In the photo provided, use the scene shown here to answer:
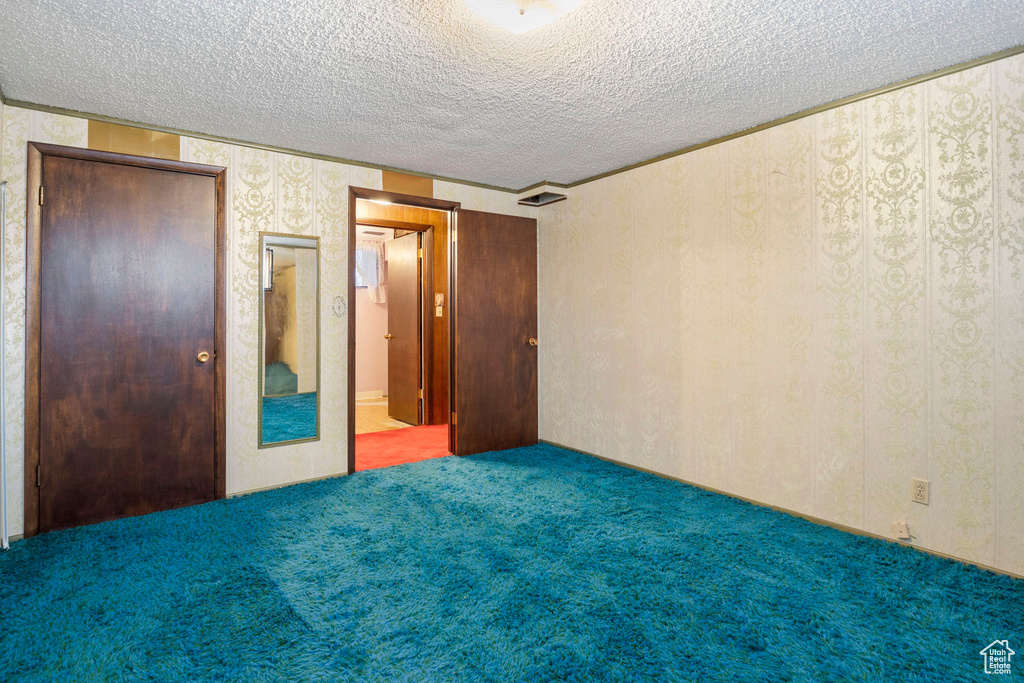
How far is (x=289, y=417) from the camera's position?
3.63 meters

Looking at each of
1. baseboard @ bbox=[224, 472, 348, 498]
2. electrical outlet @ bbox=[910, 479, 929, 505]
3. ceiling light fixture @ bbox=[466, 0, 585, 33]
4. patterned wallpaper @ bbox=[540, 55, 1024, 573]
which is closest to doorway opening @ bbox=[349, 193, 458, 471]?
baseboard @ bbox=[224, 472, 348, 498]

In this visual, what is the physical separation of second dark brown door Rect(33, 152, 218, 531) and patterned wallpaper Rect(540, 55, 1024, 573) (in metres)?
2.88

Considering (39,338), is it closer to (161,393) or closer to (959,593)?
(161,393)

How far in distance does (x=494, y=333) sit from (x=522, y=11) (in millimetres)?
2908

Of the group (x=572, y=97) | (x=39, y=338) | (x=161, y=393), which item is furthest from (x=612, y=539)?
(x=39, y=338)

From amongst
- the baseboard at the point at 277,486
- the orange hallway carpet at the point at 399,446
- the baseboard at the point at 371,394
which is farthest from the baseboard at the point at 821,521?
the baseboard at the point at 371,394

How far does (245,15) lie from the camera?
2000mm

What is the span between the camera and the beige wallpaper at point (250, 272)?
2783 millimetres

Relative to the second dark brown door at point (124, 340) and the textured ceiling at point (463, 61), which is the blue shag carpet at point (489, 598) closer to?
the second dark brown door at point (124, 340)

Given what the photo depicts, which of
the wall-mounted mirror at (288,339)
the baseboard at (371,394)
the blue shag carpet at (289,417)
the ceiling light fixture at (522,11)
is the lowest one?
the baseboard at (371,394)

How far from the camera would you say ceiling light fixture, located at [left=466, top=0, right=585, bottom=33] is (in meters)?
1.88

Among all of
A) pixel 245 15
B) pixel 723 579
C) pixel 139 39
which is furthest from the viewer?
pixel 723 579

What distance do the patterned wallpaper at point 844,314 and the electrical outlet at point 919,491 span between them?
0.03m

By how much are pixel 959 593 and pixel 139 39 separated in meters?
4.07
